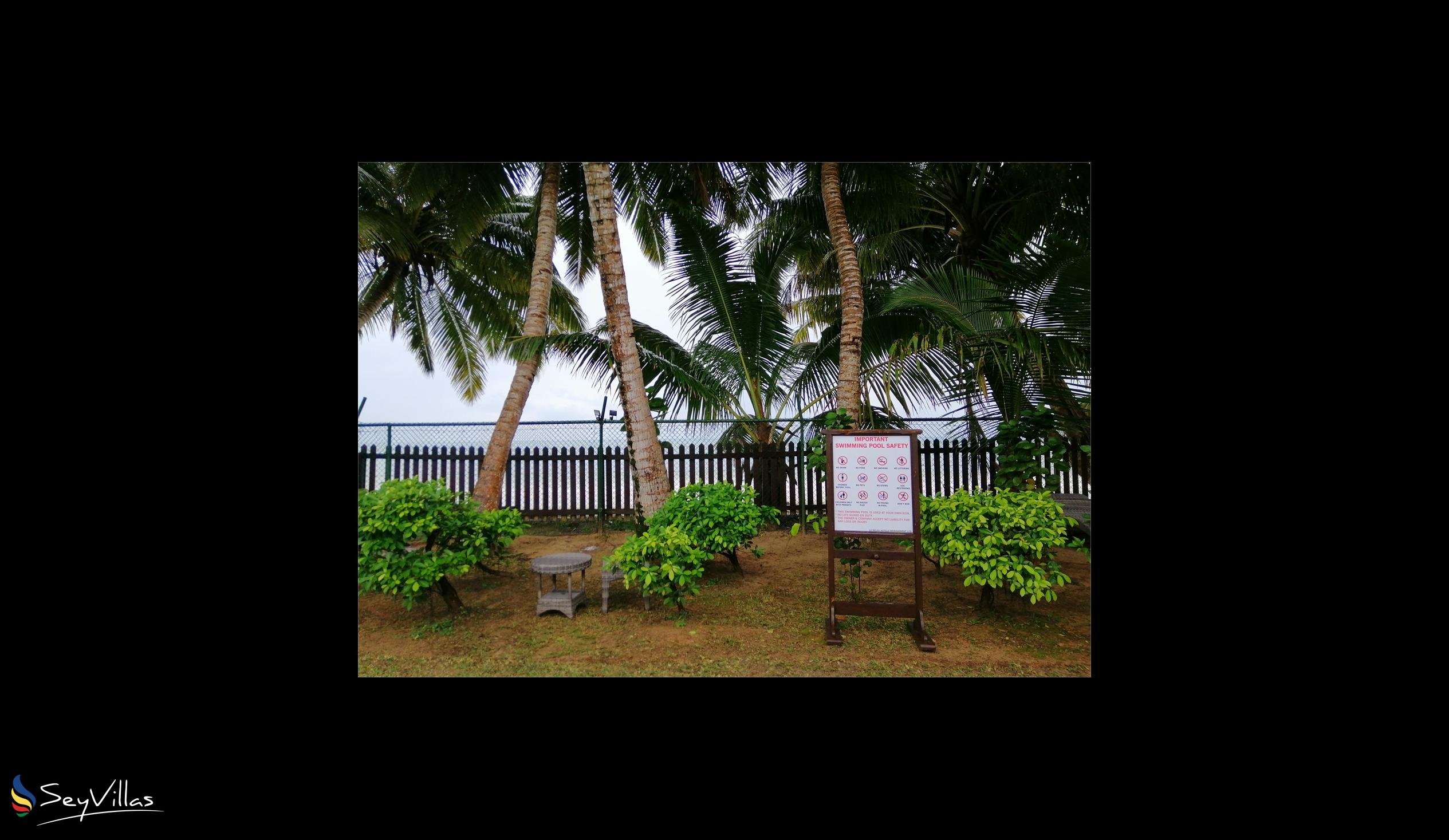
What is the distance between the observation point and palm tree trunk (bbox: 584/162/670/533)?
496cm

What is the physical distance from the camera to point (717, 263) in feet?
24.9

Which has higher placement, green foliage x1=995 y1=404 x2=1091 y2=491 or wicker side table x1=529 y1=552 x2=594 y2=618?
green foliage x1=995 y1=404 x2=1091 y2=491

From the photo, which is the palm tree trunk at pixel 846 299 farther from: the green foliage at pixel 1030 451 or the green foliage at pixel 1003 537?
the green foliage at pixel 1003 537

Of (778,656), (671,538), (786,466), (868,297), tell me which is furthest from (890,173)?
(778,656)

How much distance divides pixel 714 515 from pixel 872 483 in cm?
126

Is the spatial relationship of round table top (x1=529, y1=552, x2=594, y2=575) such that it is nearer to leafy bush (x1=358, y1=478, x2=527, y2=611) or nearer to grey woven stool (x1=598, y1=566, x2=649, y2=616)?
grey woven stool (x1=598, y1=566, x2=649, y2=616)

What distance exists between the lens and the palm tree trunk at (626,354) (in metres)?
4.96

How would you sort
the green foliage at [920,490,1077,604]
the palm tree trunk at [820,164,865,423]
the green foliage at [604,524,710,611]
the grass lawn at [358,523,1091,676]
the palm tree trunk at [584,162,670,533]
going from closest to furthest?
the grass lawn at [358,523,1091,676]
the green foliage at [920,490,1077,604]
the green foliage at [604,524,710,611]
the palm tree trunk at [584,162,670,533]
the palm tree trunk at [820,164,865,423]

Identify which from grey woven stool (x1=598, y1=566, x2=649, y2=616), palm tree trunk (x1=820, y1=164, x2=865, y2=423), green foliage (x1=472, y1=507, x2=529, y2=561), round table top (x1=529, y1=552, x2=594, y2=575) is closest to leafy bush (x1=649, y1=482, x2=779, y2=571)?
grey woven stool (x1=598, y1=566, x2=649, y2=616)

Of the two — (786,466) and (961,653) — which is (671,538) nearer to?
(961,653)

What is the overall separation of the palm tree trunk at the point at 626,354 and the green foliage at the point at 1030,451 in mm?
3141

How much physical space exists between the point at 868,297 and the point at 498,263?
7.35 m

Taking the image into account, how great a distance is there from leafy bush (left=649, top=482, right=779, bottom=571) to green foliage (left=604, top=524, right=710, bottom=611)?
0.23 m

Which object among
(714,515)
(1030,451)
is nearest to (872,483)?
(714,515)
